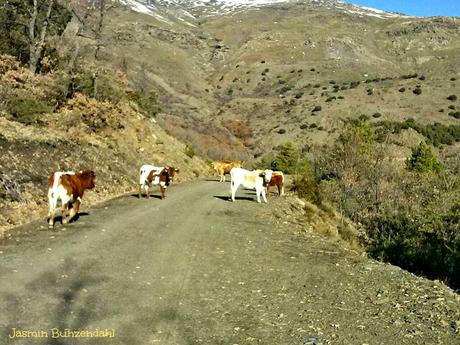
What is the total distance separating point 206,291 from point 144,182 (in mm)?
11439

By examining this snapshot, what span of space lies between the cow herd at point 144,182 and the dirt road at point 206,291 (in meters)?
0.67

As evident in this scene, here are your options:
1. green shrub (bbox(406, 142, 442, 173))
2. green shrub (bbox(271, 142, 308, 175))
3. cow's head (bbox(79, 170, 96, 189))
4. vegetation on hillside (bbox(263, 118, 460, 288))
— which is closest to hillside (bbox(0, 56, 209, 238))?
cow's head (bbox(79, 170, 96, 189))

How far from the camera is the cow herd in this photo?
12719mm

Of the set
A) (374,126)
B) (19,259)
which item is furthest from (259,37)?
(19,259)

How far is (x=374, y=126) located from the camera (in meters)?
76.0

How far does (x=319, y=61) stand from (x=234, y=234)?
402 feet

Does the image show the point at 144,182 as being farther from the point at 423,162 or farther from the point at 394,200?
the point at 423,162

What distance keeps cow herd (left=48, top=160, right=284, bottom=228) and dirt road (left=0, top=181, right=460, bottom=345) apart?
670 millimetres

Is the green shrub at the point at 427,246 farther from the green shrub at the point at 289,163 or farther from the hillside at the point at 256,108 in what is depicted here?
the green shrub at the point at 289,163

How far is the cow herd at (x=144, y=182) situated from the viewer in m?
12.7

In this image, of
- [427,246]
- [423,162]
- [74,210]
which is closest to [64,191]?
[74,210]

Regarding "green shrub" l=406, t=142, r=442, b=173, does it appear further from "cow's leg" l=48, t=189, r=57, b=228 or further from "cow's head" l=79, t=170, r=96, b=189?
"cow's leg" l=48, t=189, r=57, b=228

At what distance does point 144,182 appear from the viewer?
19938mm

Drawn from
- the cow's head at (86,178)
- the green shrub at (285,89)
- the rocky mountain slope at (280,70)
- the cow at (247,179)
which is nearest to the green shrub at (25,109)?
the cow's head at (86,178)
